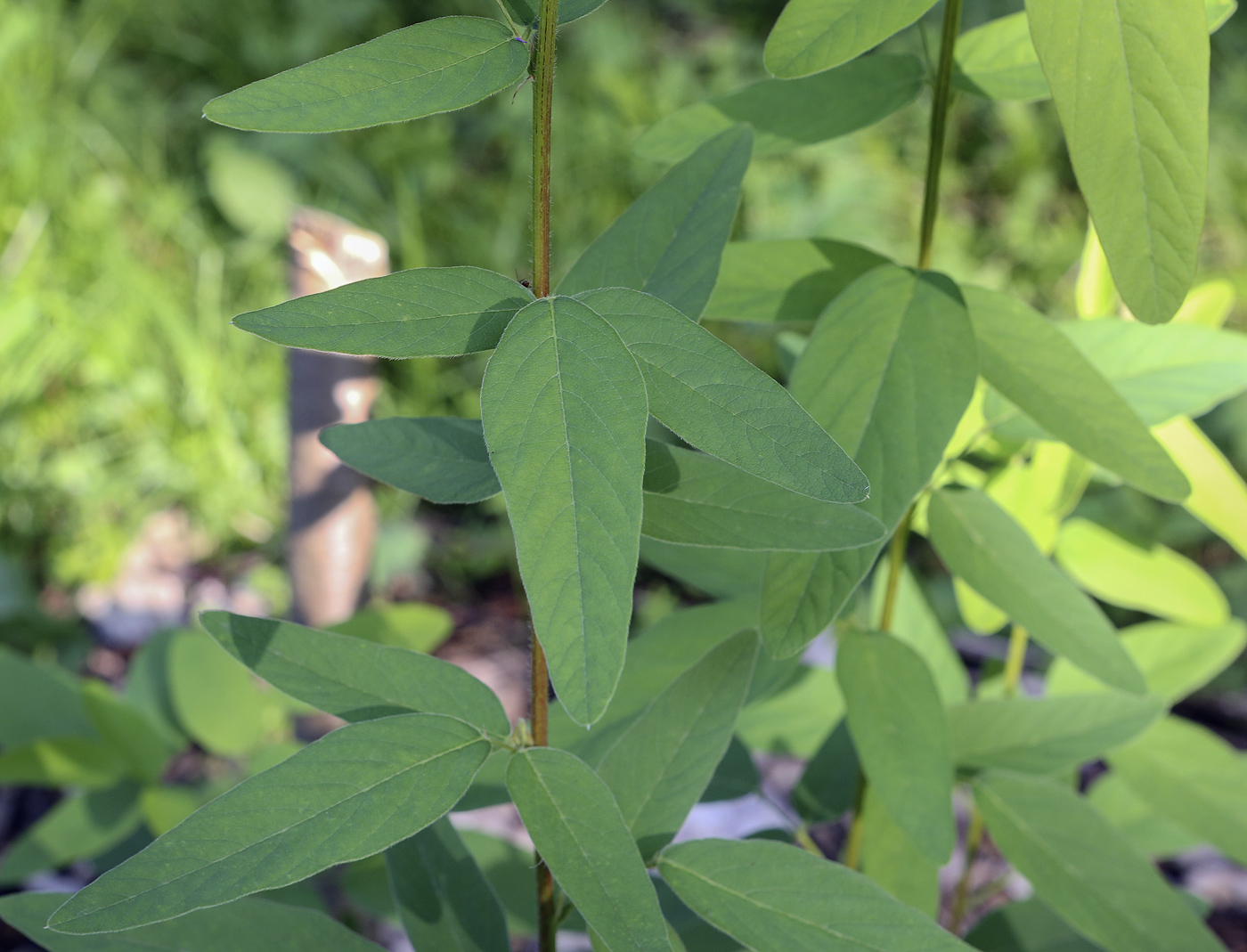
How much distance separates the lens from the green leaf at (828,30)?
44 centimetres

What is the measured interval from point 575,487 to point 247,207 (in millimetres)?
2868

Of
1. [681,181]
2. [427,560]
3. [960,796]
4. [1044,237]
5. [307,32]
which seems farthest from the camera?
[307,32]

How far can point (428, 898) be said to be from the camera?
552mm

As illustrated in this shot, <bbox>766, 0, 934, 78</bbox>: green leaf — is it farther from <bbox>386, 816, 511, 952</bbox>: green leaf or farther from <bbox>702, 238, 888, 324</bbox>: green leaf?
<bbox>386, 816, 511, 952</bbox>: green leaf

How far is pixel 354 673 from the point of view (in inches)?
19.0

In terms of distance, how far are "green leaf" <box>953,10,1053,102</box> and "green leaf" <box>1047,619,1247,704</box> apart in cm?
51

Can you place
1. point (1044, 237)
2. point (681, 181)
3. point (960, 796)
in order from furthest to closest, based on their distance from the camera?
point (1044, 237) → point (960, 796) → point (681, 181)

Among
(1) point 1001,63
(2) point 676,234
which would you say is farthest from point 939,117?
(2) point 676,234

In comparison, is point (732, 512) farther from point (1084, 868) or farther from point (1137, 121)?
point (1084, 868)

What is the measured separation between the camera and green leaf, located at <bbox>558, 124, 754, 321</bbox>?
49 cm

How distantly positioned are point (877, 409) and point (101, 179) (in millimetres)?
2955

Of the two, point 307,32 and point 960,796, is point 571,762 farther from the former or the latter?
point 307,32

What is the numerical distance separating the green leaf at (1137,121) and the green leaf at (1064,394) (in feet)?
0.45

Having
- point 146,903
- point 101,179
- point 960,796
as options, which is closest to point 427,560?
point 960,796
